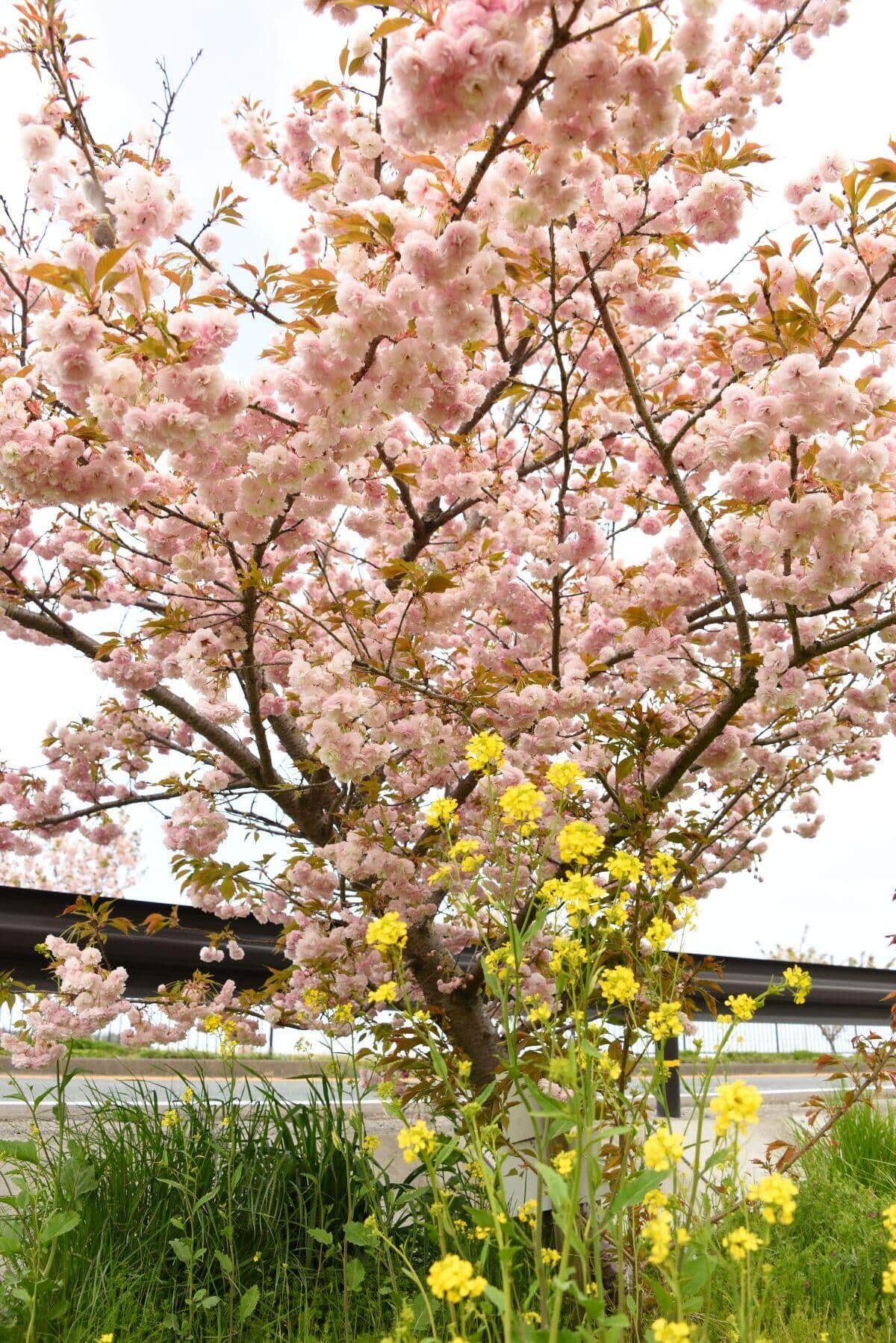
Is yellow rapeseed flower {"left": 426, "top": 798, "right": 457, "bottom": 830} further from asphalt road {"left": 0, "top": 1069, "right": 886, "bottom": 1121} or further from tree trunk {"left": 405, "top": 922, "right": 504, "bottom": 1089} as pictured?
tree trunk {"left": 405, "top": 922, "right": 504, "bottom": 1089}

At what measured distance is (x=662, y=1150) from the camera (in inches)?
48.1

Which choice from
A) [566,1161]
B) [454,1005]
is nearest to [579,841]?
[566,1161]

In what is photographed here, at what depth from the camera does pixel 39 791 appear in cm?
478

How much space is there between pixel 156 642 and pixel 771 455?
2.50 m

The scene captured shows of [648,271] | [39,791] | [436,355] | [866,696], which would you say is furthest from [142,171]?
[866,696]

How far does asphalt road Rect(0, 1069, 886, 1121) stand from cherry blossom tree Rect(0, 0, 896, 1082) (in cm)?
42

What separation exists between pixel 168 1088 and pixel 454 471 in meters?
2.56

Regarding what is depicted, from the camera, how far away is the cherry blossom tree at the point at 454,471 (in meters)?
2.04

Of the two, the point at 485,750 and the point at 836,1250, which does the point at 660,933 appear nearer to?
the point at 485,750

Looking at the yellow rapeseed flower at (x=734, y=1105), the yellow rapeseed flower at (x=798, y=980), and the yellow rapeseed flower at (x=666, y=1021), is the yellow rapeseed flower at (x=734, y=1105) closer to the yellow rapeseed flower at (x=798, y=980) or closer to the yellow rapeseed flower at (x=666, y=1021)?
the yellow rapeseed flower at (x=666, y=1021)

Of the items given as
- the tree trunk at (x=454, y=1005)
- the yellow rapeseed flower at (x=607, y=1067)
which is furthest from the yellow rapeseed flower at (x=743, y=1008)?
the tree trunk at (x=454, y=1005)

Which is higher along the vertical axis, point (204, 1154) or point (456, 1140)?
point (456, 1140)

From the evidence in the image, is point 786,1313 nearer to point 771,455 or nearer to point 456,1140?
point 456,1140

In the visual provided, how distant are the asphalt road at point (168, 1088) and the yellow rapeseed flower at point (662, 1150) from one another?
115 centimetres
